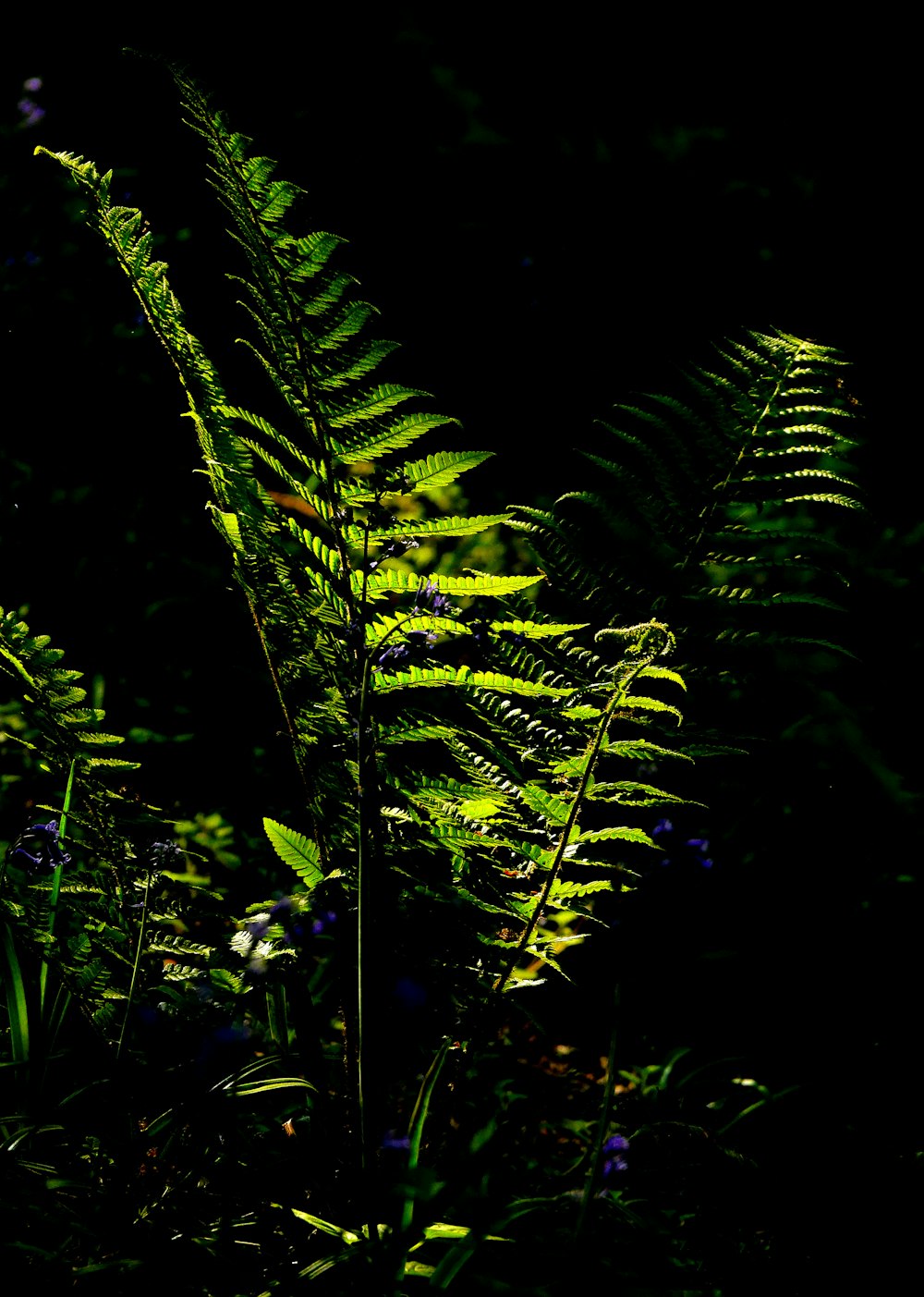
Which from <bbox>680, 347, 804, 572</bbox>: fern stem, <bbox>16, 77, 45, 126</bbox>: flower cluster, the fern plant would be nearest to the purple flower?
<bbox>16, 77, 45, 126</bbox>: flower cluster

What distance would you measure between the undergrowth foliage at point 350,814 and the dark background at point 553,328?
44 cm

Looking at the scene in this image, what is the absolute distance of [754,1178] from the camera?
1135 millimetres

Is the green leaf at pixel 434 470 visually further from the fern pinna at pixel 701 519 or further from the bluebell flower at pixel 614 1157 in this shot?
the bluebell flower at pixel 614 1157

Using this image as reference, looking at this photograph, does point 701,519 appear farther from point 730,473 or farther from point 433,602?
point 433,602

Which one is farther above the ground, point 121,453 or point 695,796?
point 121,453

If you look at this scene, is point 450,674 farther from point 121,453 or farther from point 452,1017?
point 121,453

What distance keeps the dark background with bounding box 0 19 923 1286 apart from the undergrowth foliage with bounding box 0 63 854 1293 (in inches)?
17.4

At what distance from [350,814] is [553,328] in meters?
2.01

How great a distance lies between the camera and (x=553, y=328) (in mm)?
2639

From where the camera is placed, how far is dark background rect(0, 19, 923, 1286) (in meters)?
1.55

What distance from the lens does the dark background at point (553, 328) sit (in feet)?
5.07

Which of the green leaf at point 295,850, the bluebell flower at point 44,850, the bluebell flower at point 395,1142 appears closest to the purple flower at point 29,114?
the bluebell flower at point 44,850

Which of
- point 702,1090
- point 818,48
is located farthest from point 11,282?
point 818,48

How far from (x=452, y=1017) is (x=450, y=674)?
A: 494 millimetres
